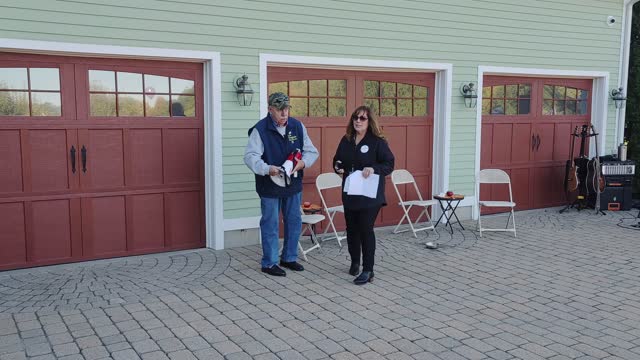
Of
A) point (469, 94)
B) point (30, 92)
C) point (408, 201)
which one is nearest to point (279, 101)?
point (30, 92)

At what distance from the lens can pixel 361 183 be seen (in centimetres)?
509

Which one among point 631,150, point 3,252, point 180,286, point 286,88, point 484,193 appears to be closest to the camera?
point 180,286

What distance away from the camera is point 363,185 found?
200 inches

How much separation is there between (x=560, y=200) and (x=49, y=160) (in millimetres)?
7544

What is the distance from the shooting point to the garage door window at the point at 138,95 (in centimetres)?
576

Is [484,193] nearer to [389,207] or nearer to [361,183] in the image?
[389,207]

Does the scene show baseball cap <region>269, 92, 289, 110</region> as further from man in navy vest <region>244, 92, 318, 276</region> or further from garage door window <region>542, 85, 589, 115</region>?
garage door window <region>542, 85, 589, 115</region>

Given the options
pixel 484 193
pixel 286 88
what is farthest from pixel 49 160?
pixel 484 193

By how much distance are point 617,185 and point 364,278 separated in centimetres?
558

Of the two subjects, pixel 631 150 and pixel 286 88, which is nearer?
pixel 286 88

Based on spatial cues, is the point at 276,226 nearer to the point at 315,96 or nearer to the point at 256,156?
the point at 256,156

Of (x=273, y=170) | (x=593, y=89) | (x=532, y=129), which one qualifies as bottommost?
(x=273, y=170)

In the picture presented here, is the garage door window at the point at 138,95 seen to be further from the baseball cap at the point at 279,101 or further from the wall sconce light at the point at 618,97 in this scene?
the wall sconce light at the point at 618,97

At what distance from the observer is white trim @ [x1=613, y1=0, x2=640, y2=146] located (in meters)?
9.23
